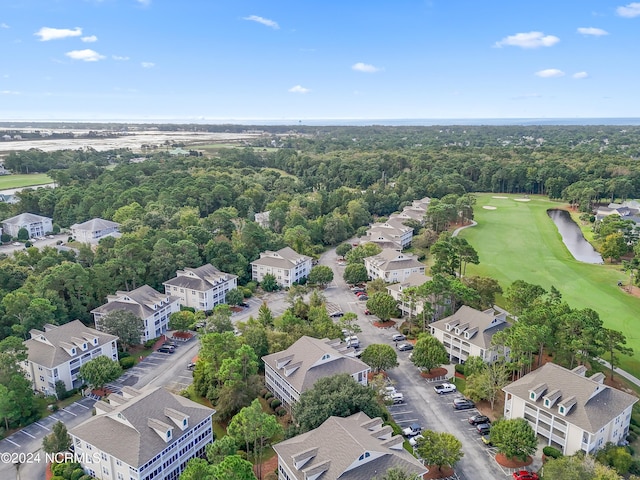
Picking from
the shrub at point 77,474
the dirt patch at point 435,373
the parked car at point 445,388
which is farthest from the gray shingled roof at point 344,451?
the dirt patch at point 435,373

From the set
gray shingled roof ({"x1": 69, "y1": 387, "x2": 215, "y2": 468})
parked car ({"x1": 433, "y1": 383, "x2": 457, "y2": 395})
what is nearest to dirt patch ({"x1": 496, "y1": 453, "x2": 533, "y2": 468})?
parked car ({"x1": 433, "y1": 383, "x2": 457, "y2": 395})

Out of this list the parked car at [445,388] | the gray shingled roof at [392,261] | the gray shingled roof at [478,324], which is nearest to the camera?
the parked car at [445,388]

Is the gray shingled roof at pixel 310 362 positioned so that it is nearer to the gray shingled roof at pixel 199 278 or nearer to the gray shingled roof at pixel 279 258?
the gray shingled roof at pixel 199 278

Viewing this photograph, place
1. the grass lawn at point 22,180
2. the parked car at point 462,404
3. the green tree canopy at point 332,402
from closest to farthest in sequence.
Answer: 1. the green tree canopy at point 332,402
2. the parked car at point 462,404
3. the grass lawn at point 22,180

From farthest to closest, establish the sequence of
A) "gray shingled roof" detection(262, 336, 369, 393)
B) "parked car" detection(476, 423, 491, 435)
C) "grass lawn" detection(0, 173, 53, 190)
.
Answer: "grass lawn" detection(0, 173, 53, 190)
"gray shingled roof" detection(262, 336, 369, 393)
"parked car" detection(476, 423, 491, 435)

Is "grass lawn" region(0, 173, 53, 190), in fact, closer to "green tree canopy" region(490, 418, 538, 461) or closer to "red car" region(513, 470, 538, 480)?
"green tree canopy" region(490, 418, 538, 461)

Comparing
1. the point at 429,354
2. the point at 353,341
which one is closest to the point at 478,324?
the point at 429,354

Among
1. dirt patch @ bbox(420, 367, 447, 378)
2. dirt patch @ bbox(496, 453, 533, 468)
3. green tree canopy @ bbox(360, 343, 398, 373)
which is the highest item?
green tree canopy @ bbox(360, 343, 398, 373)
